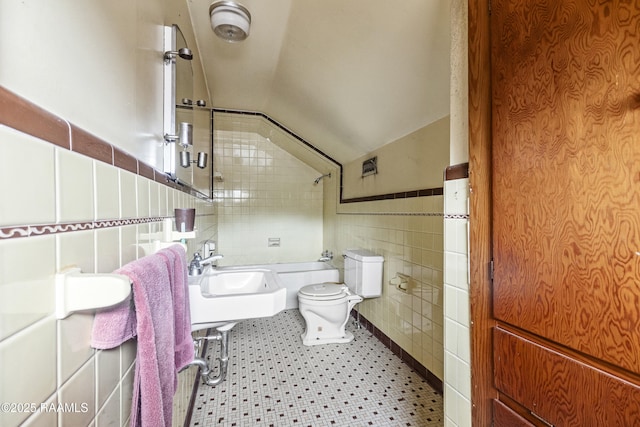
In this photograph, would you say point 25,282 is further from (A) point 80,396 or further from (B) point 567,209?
(B) point 567,209

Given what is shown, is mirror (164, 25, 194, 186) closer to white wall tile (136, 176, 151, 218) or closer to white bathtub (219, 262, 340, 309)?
white wall tile (136, 176, 151, 218)

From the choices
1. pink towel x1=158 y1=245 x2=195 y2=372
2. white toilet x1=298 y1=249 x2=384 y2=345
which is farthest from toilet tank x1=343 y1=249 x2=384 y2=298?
pink towel x1=158 y1=245 x2=195 y2=372

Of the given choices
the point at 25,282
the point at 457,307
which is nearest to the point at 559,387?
the point at 457,307

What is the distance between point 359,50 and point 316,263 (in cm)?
278

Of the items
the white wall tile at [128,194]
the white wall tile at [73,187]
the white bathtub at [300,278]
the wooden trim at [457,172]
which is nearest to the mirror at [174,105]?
the white wall tile at [128,194]

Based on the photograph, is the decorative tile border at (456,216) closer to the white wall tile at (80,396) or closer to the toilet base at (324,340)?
the white wall tile at (80,396)

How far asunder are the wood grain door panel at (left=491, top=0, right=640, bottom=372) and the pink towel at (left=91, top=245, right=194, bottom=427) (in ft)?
2.94

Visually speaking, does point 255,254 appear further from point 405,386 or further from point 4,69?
point 4,69

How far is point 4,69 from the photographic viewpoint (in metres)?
0.35

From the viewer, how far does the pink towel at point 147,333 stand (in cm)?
52

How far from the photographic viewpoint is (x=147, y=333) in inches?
20.6

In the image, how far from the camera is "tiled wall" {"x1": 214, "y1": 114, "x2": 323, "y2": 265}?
3648 millimetres

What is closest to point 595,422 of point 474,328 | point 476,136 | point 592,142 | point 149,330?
point 474,328

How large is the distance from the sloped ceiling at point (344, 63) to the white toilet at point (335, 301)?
111 centimetres
